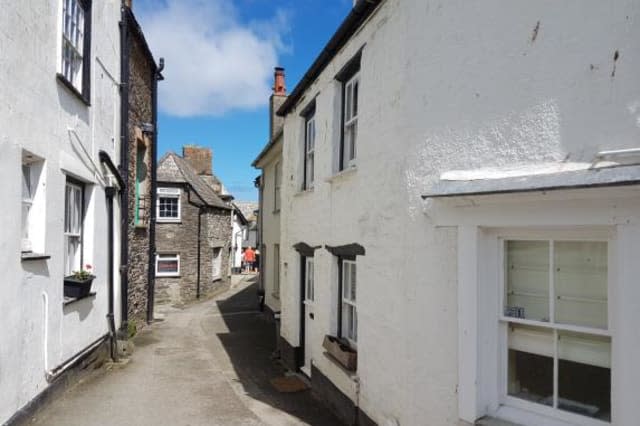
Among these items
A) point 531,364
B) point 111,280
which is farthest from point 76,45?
point 531,364

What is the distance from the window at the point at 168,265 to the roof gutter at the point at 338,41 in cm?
1493

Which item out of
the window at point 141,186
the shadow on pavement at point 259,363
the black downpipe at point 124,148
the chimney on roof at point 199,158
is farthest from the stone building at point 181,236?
the black downpipe at point 124,148

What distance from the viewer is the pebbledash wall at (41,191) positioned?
561cm

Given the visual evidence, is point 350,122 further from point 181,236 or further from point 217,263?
point 217,263

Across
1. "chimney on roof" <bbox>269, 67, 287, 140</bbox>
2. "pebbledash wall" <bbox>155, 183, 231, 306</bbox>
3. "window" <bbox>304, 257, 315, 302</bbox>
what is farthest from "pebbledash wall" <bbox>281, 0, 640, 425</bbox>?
"pebbledash wall" <bbox>155, 183, 231, 306</bbox>

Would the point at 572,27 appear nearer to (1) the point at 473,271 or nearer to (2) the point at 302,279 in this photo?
(1) the point at 473,271

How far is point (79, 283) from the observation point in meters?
8.12

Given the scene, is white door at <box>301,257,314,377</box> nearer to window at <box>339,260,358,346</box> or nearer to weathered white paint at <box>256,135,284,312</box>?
window at <box>339,260,358,346</box>

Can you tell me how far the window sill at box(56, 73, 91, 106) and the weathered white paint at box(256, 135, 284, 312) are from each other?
7.50 metres

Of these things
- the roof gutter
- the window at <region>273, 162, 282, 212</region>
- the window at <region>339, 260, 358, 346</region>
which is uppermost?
the roof gutter

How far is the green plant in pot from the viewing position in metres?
8.02

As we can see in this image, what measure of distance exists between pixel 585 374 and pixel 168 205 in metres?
22.0

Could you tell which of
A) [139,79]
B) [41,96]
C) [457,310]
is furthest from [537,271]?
[139,79]

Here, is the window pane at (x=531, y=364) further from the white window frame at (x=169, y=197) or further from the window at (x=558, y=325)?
the white window frame at (x=169, y=197)
